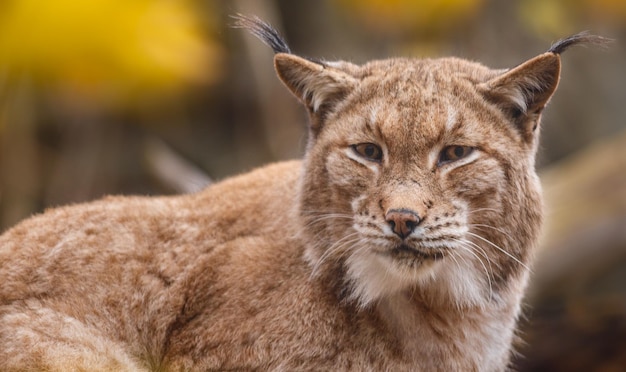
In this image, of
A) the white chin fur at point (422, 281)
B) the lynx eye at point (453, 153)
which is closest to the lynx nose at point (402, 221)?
the white chin fur at point (422, 281)

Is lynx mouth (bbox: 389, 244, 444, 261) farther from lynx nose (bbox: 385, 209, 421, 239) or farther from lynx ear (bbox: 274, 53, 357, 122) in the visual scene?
lynx ear (bbox: 274, 53, 357, 122)

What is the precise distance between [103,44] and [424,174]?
382 centimetres

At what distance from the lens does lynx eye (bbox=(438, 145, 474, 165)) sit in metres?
6.14

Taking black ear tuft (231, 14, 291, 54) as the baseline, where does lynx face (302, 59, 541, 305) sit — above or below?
below

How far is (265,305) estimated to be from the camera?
646 centimetres

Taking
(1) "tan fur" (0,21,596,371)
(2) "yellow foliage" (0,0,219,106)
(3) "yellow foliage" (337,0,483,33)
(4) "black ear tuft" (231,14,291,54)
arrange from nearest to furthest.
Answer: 1. (1) "tan fur" (0,21,596,371)
2. (4) "black ear tuft" (231,14,291,54)
3. (2) "yellow foliage" (0,0,219,106)
4. (3) "yellow foliage" (337,0,483,33)

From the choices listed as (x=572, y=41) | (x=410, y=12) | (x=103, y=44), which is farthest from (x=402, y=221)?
(x=410, y=12)

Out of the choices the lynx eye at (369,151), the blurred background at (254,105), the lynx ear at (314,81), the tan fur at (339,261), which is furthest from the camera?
the blurred background at (254,105)

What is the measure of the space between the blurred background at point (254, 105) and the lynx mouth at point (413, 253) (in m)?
1.80

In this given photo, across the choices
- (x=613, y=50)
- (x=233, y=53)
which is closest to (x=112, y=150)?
(x=233, y=53)

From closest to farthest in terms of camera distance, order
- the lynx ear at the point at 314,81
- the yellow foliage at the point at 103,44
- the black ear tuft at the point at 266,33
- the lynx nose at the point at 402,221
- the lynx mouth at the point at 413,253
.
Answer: the lynx nose at the point at 402,221 → the lynx mouth at the point at 413,253 → the lynx ear at the point at 314,81 → the black ear tuft at the point at 266,33 → the yellow foliage at the point at 103,44

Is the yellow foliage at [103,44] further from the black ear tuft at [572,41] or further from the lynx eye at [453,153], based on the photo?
the black ear tuft at [572,41]

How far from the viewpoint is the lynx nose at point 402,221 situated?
575cm

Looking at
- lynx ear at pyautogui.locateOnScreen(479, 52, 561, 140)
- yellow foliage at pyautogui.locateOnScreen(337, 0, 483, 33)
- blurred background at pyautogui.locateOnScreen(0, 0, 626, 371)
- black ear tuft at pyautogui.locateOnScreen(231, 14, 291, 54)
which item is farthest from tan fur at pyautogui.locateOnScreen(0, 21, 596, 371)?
yellow foliage at pyautogui.locateOnScreen(337, 0, 483, 33)
